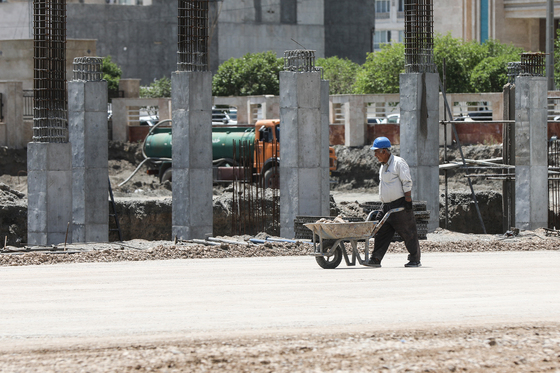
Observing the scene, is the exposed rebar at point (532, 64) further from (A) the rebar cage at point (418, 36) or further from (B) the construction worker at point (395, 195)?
(B) the construction worker at point (395, 195)

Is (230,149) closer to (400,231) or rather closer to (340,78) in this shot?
(400,231)

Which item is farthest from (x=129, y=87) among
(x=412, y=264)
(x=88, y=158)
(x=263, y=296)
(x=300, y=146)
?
(x=263, y=296)

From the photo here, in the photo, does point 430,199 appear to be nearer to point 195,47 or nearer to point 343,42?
point 195,47

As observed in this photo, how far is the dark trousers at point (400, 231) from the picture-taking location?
34.5 feet

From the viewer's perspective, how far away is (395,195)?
10570 millimetres

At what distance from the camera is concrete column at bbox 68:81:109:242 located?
16.5m

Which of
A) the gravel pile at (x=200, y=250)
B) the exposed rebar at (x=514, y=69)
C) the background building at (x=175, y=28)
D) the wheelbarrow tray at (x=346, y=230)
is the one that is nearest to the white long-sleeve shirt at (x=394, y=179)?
the wheelbarrow tray at (x=346, y=230)

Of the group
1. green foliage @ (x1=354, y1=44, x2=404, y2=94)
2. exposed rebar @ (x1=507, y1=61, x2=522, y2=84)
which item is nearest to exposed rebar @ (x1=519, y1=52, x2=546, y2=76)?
exposed rebar @ (x1=507, y1=61, x2=522, y2=84)

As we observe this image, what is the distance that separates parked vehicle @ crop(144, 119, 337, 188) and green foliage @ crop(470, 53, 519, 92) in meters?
14.9

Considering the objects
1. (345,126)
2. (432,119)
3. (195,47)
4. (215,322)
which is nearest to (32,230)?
(195,47)

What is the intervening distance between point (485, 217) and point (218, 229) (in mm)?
8090

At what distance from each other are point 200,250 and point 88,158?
4.56m

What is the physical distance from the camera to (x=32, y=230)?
51.3 ft

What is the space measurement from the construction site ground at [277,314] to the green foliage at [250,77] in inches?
1403
